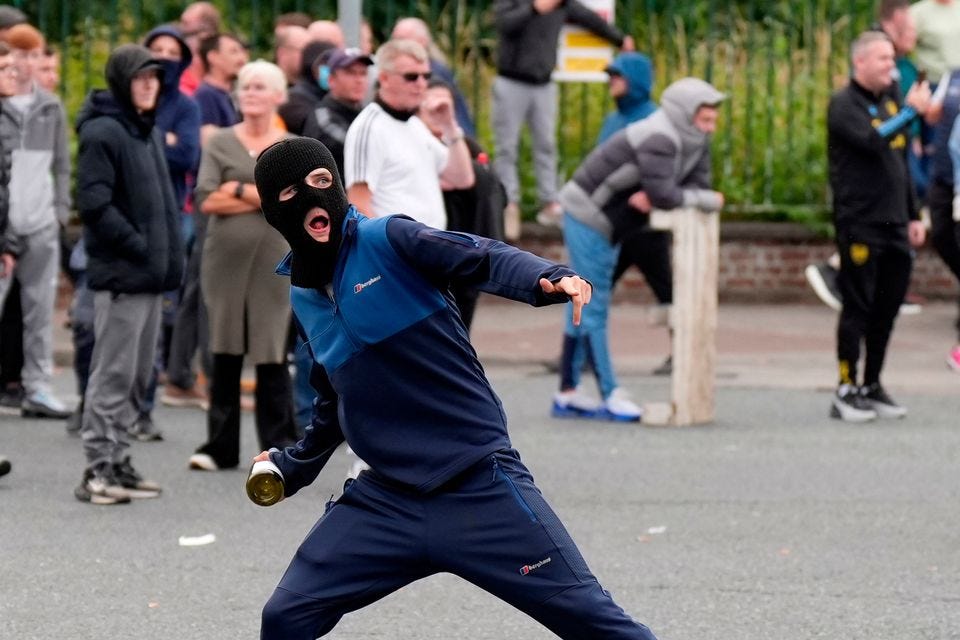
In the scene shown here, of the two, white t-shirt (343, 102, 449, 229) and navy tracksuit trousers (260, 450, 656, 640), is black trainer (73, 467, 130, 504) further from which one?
navy tracksuit trousers (260, 450, 656, 640)

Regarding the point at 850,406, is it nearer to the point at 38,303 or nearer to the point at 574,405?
the point at 574,405

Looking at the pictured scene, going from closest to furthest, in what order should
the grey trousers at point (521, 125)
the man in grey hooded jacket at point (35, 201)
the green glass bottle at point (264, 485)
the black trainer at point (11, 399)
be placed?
the green glass bottle at point (264, 485) → the man in grey hooded jacket at point (35, 201) → the black trainer at point (11, 399) → the grey trousers at point (521, 125)

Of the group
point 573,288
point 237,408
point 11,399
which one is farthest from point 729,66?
point 573,288

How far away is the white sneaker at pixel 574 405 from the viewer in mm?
10648

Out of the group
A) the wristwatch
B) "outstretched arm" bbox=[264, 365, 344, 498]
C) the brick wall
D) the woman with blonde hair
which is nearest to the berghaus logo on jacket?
"outstretched arm" bbox=[264, 365, 344, 498]

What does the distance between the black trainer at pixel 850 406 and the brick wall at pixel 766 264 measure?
14.7 feet

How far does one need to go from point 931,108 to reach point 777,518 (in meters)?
4.50

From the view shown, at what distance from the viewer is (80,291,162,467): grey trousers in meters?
8.25

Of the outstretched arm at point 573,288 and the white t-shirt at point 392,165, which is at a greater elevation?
the outstretched arm at point 573,288

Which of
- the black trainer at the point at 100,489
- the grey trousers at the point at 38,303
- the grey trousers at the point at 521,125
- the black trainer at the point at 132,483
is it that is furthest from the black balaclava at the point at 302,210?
the grey trousers at the point at 521,125

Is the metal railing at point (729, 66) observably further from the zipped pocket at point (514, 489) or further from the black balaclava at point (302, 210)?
the zipped pocket at point (514, 489)

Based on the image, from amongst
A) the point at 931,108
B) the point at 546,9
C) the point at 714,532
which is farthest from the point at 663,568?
the point at 546,9

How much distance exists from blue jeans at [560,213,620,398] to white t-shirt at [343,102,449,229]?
191cm

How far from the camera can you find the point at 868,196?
1048 cm
